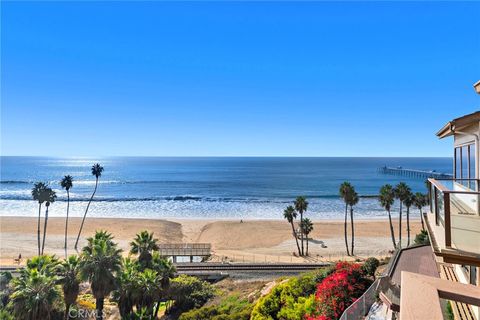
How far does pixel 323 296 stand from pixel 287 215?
28.8 m

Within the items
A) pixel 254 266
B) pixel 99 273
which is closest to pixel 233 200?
pixel 254 266

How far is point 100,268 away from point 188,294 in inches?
314

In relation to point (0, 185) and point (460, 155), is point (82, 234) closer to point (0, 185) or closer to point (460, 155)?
point (460, 155)

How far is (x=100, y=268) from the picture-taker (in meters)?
15.8

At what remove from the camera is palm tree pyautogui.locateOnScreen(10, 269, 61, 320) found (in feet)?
43.2

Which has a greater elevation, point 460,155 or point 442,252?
point 460,155

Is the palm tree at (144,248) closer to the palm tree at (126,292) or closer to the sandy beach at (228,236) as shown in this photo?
the palm tree at (126,292)

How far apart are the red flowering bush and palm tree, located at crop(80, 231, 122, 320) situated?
11174mm

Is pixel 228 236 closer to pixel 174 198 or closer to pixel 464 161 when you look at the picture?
pixel 174 198

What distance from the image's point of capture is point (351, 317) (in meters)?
8.13

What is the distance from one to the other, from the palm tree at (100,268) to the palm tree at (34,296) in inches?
66.2

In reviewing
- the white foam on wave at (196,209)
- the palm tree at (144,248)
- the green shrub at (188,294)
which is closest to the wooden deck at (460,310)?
the green shrub at (188,294)

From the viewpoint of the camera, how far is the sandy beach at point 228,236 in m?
35.6

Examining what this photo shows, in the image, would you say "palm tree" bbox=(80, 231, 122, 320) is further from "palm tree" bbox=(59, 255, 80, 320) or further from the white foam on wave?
the white foam on wave
